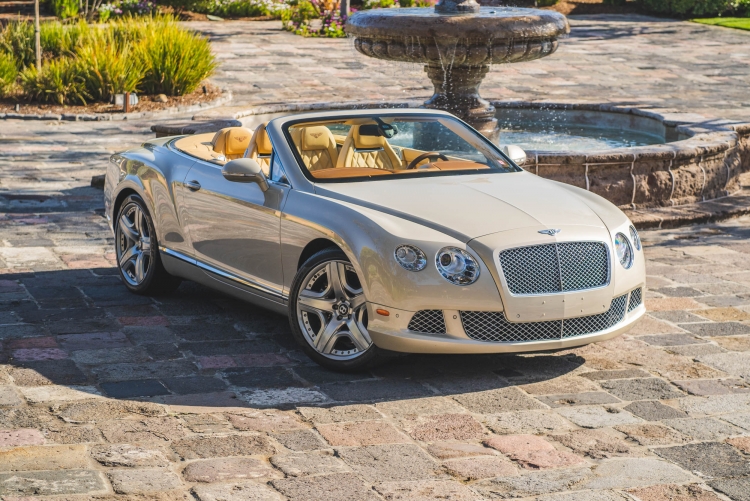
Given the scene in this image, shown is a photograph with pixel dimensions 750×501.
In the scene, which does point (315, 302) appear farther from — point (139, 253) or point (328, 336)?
point (139, 253)

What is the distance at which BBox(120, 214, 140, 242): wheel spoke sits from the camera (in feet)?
26.9

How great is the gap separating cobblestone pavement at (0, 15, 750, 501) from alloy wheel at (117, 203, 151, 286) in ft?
0.60

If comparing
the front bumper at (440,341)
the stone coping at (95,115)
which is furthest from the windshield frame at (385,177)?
the stone coping at (95,115)

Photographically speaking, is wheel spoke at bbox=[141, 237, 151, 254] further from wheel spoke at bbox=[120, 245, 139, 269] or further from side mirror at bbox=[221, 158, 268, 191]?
side mirror at bbox=[221, 158, 268, 191]

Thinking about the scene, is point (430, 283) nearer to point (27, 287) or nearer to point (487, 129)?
point (27, 287)

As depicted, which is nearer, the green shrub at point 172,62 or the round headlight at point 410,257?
the round headlight at point 410,257

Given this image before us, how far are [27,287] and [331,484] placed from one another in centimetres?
404

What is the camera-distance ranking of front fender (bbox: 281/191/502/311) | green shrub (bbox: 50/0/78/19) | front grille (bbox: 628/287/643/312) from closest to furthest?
front fender (bbox: 281/191/502/311)
front grille (bbox: 628/287/643/312)
green shrub (bbox: 50/0/78/19)

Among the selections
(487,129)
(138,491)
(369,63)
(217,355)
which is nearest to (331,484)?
(138,491)

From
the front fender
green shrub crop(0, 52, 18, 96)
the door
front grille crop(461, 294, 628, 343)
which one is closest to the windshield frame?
the door

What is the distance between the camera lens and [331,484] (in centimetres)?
486

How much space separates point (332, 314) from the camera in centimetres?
645

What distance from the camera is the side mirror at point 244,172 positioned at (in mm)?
6895

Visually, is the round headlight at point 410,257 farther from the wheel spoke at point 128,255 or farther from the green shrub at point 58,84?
the green shrub at point 58,84
